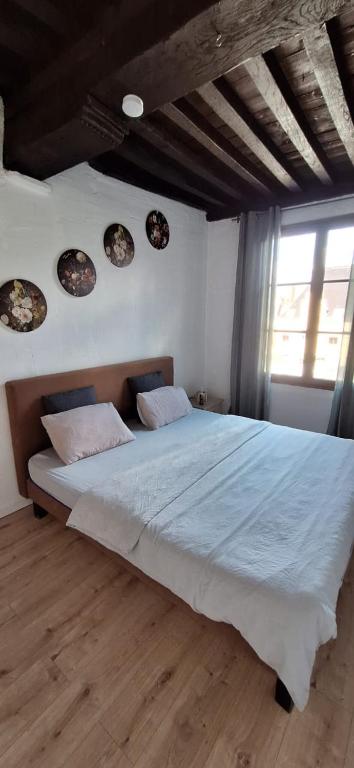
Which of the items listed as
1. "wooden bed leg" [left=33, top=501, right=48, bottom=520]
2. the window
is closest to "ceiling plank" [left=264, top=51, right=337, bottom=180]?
the window

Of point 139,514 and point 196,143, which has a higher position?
point 196,143

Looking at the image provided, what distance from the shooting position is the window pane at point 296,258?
294 centimetres

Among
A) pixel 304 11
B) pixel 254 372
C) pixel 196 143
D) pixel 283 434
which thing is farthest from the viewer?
pixel 254 372

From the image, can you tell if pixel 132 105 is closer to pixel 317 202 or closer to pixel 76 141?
pixel 76 141

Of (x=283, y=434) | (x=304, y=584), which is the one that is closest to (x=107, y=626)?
(x=304, y=584)

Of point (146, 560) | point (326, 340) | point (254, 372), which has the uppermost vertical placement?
point (326, 340)

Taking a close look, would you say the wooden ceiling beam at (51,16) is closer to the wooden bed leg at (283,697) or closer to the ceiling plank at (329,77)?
the ceiling plank at (329,77)

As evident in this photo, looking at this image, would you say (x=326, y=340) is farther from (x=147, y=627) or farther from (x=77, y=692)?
(x=77, y=692)

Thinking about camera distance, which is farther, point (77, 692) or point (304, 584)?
point (77, 692)

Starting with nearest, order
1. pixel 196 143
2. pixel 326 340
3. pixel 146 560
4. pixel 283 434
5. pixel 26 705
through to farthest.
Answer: pixel 26 705 → pixel 146 560 → pixel 196 143 → pixel 283 434 → pixel 326 340

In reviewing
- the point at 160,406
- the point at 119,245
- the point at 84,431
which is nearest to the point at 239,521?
the point at 84,431

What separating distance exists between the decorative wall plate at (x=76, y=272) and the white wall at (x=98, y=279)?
0.15ft

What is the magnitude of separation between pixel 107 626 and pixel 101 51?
2.37 metres

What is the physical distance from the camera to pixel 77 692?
114 cm
